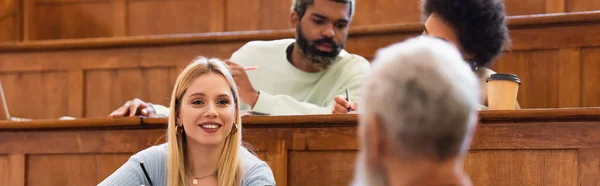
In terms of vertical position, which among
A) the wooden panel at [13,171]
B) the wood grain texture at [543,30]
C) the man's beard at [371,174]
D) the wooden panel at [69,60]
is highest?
the wood grain texture at [543,30]

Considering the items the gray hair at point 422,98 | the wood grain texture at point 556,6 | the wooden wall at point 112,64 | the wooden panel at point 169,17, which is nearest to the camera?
the gray hair at point 422,98

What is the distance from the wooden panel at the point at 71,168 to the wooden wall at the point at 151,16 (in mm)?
1302

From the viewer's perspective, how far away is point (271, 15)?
10.4 feet

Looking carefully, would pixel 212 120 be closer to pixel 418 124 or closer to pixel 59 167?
pixel 59 167

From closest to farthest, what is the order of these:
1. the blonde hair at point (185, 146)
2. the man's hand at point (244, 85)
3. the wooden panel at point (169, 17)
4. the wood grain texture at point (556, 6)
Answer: the blonde hair at point (185, 146)
the man's hand at point (244, 85)
the wood grain texture at point (556, 6)
the wooden panel at point (169, 17)

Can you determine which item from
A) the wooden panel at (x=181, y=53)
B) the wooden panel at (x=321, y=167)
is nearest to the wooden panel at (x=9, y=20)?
the wooden panel at (x=181, y=53)

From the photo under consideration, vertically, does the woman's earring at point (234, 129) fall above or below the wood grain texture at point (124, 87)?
below

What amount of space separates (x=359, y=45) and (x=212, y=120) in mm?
1071

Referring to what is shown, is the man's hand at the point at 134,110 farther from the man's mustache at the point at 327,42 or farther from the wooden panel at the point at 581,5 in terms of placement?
the wooden panel at the point at 581,5

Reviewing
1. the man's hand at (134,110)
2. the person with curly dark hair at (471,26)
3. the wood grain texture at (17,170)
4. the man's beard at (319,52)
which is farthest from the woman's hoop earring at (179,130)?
the man's beard at (319,52)

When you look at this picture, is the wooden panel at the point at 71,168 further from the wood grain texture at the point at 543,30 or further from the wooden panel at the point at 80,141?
the wood grain texture at the point at 543,30

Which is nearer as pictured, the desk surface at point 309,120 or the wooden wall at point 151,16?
the desk surface at point 309,120

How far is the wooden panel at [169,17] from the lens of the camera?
10.7 ft

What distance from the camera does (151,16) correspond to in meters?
3.34
